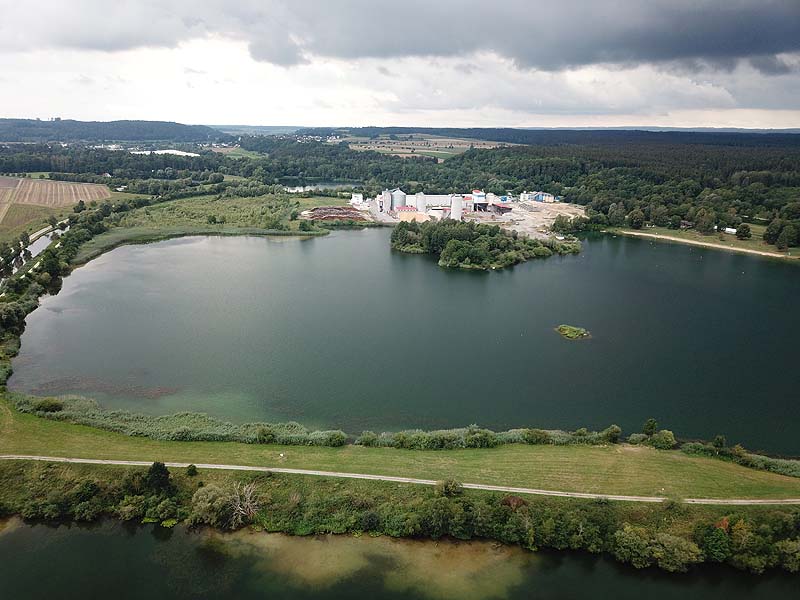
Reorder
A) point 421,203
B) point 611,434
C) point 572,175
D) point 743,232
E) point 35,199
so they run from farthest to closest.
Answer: point 572,175 < point 421,203 < point 35,199 < point 743,232 < point 611,434

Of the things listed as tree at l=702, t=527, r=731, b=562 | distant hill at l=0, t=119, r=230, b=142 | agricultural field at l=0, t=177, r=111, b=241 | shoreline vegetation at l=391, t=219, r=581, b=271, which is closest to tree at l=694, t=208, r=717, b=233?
shoreline vegetation at l=391, t=219, r=581, b=271

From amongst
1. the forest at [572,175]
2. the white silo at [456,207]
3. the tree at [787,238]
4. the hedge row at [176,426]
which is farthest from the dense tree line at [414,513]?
the white silo at [456,207]

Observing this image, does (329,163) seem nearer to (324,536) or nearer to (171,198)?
(171,198)

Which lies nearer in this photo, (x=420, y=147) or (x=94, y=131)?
(x=420, y=147)

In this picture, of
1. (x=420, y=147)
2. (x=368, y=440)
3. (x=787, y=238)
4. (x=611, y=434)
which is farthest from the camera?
(x=420, y=147)

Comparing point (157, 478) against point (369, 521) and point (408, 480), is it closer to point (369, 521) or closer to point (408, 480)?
point (369, 521)

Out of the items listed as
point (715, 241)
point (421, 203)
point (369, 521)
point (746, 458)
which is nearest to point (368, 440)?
point (369, 521)
